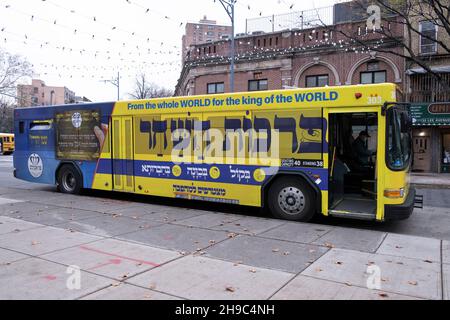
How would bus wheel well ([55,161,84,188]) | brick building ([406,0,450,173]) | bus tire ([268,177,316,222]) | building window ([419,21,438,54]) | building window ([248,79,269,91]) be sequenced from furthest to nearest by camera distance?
building window ([248,79,269,91]) → building window ([419,21,438,54]) → brick building ([406,0,450,173]) → bus wheel well ([55,161,84,188]) → bus tire ([268,177,316,222])

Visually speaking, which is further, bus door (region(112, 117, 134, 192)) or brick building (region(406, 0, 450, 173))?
brick building (region(406, 0, 450, 173))

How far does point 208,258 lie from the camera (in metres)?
5.79

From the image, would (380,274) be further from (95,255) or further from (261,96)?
(261,96)

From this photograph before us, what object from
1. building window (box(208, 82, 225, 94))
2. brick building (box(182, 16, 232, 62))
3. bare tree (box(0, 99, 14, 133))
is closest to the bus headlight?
building window (box(208, 82, 225, 94))

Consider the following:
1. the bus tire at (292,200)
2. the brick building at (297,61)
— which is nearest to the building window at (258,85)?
the brick building at (297,61)

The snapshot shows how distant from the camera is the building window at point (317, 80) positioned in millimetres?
22938

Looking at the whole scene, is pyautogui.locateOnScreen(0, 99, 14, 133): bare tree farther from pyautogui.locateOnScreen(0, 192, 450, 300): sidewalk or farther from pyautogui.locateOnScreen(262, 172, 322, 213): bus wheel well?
pyautogui.locateOnScreen(262, 172, 322, 213): bus wheel well

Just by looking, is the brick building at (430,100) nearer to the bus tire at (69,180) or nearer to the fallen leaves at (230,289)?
the bus tire at (69,180)

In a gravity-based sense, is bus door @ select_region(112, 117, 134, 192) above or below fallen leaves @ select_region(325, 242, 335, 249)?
above

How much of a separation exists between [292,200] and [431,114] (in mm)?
16034

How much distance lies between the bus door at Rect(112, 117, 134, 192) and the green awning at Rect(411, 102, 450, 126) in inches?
637

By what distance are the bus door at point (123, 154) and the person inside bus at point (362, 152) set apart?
18.8ft

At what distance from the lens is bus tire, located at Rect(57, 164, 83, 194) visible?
12.3 m
